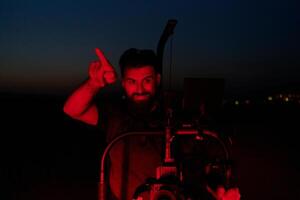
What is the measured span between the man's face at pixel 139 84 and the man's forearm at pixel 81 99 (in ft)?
1.08

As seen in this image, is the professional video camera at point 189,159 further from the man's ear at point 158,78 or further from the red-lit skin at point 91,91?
the man's ear at point 158,78

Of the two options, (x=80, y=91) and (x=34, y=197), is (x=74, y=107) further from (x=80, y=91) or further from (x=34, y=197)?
(x=34, y=197)

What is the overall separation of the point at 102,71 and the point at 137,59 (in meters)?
0.72

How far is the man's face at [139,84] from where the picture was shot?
2640mm

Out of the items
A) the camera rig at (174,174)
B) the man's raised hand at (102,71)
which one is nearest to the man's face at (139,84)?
the man's raised hand at (102,71)

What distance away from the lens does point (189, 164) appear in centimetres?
206

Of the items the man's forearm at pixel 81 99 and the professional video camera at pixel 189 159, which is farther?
the man's forearm at pixel 81 99

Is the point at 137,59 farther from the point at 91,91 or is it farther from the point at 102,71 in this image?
the point at 102,71

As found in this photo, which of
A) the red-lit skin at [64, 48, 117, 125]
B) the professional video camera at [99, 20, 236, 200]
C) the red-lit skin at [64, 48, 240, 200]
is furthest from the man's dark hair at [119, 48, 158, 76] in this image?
the professional video camera at [99, 20, 236, 200]

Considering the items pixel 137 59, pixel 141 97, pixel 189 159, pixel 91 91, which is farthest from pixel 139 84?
pixel 189 159

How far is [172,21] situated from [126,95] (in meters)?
0.67

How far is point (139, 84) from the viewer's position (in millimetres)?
2656

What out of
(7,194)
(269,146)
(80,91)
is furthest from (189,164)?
(269,146)

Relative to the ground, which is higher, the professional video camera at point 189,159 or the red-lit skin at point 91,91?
the red-lit skin at point 91,91
